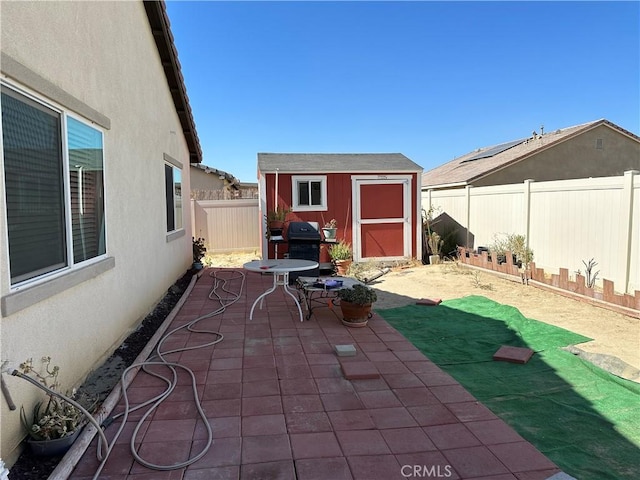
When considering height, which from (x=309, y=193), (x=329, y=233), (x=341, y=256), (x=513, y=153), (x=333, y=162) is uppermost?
(x=513, y=153)

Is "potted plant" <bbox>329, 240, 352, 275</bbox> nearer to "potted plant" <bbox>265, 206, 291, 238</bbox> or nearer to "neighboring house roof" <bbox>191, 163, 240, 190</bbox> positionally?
"potted plant" <bbox>265, 206, 291, 238</bbox>

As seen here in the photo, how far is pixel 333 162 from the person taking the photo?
1155cm

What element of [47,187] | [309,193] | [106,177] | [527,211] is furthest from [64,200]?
[527,211]

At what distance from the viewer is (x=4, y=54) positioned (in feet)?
7.54

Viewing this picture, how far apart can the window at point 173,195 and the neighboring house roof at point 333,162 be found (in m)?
2.49

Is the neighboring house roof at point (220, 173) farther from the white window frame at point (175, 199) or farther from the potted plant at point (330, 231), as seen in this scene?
the potted plant at point (330, 231)

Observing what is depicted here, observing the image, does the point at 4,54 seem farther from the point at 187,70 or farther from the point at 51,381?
the point at 187,70

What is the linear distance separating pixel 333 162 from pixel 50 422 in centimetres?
990

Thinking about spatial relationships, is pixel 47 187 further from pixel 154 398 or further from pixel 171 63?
pixel 171 63

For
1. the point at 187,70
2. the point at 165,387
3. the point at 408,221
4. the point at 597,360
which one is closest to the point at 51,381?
the point at 165,387

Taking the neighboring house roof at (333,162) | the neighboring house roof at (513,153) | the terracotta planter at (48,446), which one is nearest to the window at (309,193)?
the neighboring house roof at (333,162)

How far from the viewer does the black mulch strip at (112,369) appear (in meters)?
2.25

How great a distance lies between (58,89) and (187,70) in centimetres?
553

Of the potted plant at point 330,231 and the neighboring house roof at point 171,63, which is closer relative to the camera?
the neighboring house roof at point 171,63
